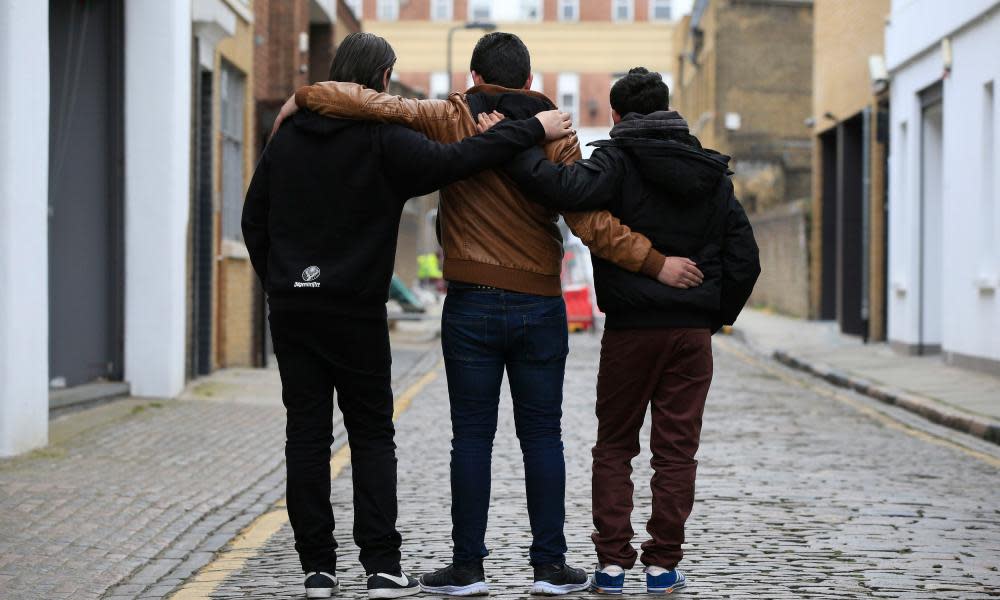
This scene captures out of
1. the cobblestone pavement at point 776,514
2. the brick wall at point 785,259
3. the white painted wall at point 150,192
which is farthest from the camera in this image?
the brick wall at point 785,259

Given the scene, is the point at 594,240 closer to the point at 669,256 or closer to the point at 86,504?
the point at 669,256

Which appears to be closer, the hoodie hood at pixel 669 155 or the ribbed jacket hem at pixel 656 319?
the hoodie hood at pixel 669 155

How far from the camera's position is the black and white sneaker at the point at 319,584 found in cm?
570

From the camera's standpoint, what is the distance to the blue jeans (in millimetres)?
5625

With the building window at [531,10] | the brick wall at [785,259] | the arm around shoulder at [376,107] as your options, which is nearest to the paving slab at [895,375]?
the brick wall at [785,259]

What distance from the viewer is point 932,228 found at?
69.9 ft

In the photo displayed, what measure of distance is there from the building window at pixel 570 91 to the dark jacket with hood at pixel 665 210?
61.8m

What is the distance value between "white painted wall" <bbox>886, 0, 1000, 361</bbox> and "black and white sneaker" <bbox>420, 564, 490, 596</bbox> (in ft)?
39.8

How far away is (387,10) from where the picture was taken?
68.6 metres

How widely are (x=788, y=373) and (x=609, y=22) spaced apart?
50576 mm

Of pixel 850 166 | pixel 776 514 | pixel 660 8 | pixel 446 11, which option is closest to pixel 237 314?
pixel 776 514

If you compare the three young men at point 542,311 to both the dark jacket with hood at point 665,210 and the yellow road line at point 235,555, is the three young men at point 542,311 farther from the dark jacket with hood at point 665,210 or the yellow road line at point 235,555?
the yellow road line at point 235,555

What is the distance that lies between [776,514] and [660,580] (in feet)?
6.93

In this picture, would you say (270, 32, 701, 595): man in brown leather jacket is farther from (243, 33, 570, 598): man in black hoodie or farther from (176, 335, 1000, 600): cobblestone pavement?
(176, 335, 1000, 600): cobblestone pavement
